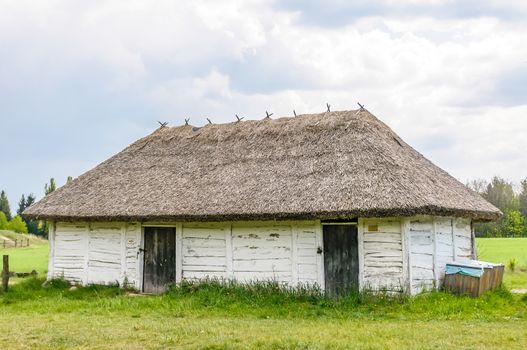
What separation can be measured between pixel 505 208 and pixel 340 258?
56.5 meters

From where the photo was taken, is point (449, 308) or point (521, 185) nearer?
point (449, 308)

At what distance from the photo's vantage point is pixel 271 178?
1725 centimetres

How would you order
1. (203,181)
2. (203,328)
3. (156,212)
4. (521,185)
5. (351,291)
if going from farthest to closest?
1. (521,185)
2. (203,181)
3. (156,212)
4. (351,291)
5. (203,328)

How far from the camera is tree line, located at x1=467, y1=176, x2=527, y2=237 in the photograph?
6425cm

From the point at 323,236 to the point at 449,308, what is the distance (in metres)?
3.43

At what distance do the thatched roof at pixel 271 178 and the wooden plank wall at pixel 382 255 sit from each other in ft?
2.54

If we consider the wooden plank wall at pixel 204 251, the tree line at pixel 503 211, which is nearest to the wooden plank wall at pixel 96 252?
the wooden plank wall at pixel 204 251

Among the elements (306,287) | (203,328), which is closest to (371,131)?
(306,287)

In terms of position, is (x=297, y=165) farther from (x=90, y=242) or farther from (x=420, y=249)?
(x=90, y=242)

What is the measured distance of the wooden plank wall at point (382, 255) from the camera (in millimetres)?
15055

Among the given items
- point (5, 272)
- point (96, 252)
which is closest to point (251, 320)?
point (96, 252)

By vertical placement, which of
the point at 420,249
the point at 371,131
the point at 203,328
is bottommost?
the point at 203,328

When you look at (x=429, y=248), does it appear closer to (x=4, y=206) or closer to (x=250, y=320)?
(x=250, y=320)

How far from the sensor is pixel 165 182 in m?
18.8
